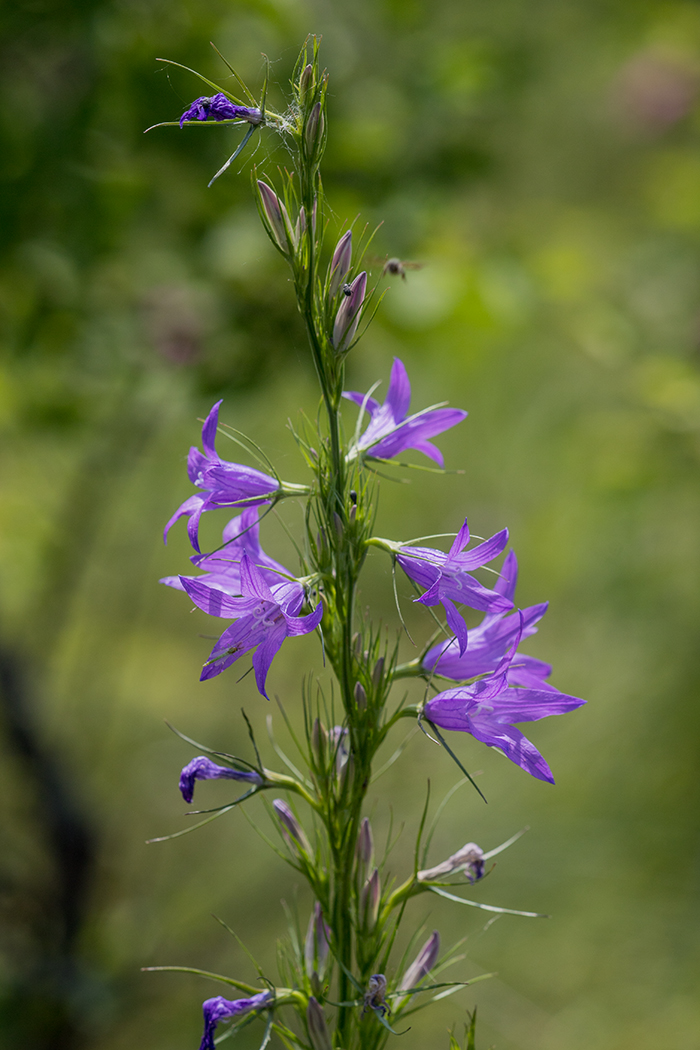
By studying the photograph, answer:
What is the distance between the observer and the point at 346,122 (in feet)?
7.48

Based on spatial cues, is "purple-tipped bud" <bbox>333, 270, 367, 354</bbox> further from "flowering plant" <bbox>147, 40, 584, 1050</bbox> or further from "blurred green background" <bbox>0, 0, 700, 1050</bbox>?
"blurred green background" <bbox>0, 0, 700, 1050</bbox>

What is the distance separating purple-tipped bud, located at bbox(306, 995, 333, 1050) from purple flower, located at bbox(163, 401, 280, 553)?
1.81 feet

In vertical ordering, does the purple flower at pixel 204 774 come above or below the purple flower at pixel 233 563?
below

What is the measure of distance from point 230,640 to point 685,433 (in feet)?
7.05

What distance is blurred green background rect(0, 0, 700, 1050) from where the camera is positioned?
215 centimetres

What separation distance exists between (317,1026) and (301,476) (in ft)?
15.2

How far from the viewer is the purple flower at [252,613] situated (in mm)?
827

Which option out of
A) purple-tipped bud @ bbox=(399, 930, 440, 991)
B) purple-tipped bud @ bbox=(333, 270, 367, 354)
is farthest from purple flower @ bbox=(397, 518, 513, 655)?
purple-tipped bud @ bbox=(399, 930, 440, 991)

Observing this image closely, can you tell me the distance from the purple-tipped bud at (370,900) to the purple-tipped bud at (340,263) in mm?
706

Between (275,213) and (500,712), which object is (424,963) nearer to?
(500,712)

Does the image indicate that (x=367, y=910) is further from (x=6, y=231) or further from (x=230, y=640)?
(x=6, y=231)

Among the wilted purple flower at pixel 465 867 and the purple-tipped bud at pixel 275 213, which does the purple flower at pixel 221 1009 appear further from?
the purple-tipped bud at pixel 275 213

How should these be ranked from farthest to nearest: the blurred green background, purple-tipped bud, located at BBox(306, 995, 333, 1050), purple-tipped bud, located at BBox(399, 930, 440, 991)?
the blurred green background
purple-tipped bud, located at BBox(399, 930, 440, 991)
purple-tipped bud, located at BBox(306, 995, 333, 1050)

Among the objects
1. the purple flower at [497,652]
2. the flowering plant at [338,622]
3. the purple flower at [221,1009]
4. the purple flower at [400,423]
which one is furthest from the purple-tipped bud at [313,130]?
the purple flower at [221,1009]
